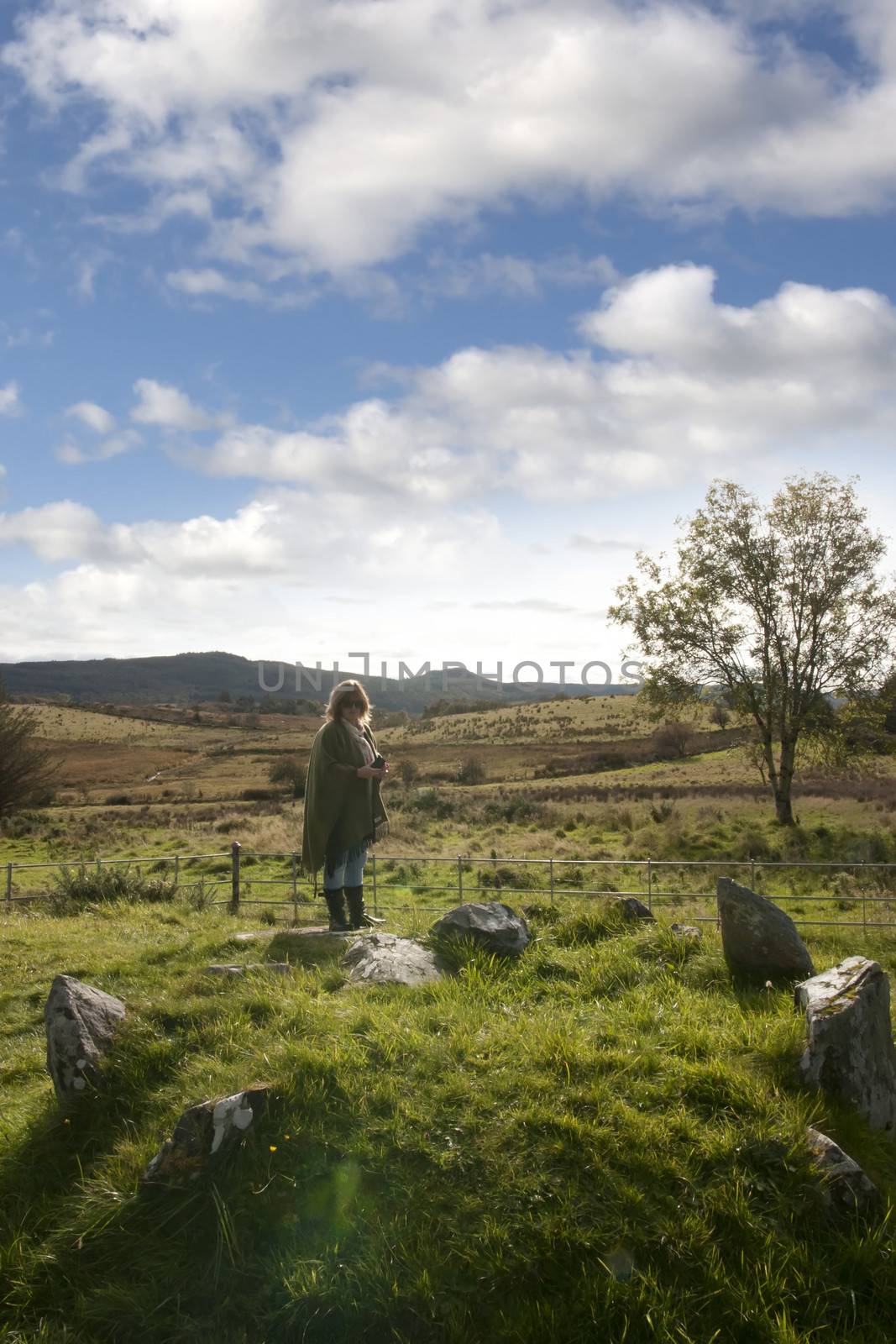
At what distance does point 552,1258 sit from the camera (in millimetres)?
4121

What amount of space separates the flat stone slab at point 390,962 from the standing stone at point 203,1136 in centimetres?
200

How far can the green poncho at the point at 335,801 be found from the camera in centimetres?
911

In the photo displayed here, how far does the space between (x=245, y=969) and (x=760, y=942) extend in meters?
4.10

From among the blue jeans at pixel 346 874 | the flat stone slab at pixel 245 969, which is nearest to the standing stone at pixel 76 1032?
the flat stone slab at pixel 245 969

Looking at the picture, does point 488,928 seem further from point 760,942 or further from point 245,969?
point 760,942

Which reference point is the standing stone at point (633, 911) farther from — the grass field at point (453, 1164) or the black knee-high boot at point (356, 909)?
the black knee-high boot at point (356, 909)

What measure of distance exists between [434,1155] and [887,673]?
28384 mm

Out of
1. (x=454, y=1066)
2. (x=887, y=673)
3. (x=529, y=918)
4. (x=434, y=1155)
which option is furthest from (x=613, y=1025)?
(x=887, y=673)

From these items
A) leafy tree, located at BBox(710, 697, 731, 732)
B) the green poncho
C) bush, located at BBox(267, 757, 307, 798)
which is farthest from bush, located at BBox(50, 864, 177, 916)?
bush, located at BBox(267, 757, 307, 798)

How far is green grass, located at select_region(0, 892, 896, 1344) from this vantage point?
3994mm

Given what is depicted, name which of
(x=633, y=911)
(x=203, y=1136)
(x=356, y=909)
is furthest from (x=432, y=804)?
(x=203, y=1136)

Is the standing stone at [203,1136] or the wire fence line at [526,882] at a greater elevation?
the standing stone at [203,1136]

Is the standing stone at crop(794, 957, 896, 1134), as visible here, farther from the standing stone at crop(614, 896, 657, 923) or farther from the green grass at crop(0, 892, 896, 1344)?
the standing stone at crop(614, 896, 657, 923)

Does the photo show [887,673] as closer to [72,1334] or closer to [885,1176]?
[885,1176]
